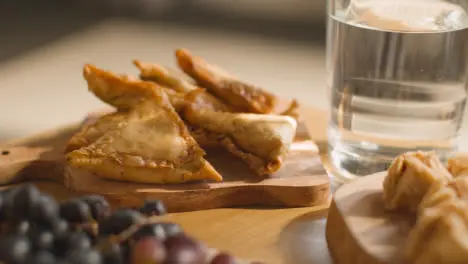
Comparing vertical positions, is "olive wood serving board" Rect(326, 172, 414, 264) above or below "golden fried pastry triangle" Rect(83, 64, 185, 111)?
below

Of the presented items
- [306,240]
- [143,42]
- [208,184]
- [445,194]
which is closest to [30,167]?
[208,184]

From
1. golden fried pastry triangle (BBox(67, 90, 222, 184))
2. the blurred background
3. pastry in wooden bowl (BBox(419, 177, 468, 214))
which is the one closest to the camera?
pastry in wooden bowl (BBox(419, 177, 468, 214))

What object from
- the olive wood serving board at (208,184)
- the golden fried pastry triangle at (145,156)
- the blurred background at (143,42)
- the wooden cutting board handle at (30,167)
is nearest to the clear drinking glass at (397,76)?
the olive wood serving board at (208,184)

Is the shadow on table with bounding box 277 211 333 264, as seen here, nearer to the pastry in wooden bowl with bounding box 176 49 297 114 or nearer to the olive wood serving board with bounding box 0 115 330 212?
the olive wood serving board with bounding box 0 115 330 212

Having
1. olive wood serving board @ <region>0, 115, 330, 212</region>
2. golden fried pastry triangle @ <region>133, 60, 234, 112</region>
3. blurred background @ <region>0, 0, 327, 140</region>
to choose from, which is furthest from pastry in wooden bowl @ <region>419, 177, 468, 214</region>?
blurred background @ <region>0, 0, 327, 140</region>

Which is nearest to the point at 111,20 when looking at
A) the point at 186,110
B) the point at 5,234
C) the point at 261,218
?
the point at 186,110

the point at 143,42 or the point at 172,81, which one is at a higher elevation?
the point at 172,81

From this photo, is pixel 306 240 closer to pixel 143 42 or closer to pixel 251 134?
pixel 251 134
